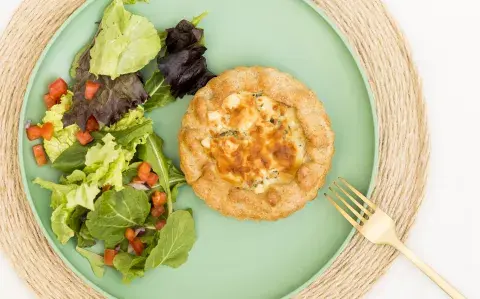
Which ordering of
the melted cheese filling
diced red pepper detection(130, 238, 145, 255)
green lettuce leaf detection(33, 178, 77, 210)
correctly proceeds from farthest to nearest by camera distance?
diced red pepper detection(130, 238, 145, 255), green lettuce leaf detection(33, 178, 77, 210), the melted cheese filling

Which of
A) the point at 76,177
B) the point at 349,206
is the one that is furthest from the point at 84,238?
the point at 349,206

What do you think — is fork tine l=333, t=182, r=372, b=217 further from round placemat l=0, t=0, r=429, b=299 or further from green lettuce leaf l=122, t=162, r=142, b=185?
green lettuce leaf l=122, t=162, r=142, b=185

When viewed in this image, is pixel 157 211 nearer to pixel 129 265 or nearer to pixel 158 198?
pixel 158 198

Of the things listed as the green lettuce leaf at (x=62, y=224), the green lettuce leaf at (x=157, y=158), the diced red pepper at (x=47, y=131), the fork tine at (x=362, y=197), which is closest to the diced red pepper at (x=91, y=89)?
the diced red pepper at (x=47, y=131)

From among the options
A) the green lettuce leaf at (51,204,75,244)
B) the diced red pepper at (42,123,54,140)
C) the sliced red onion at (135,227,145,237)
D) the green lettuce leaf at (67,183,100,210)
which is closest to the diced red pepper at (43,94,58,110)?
the diced red pepper at (42,123,54,140)

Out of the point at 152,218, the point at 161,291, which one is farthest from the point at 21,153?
the point at 161,291

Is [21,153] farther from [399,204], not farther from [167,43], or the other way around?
[399,204]
